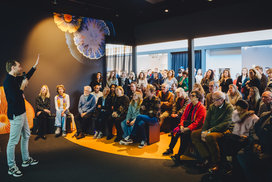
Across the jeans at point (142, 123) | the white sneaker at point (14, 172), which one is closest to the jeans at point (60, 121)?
the jeans at point (142, 123)

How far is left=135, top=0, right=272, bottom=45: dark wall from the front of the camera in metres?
5.14

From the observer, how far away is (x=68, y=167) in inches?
134

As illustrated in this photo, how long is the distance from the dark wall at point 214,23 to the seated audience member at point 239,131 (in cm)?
307

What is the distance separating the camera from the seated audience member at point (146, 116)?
4422mm

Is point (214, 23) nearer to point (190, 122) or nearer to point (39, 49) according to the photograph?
point (190, 122)

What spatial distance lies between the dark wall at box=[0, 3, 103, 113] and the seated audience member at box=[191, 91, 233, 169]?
4398mm

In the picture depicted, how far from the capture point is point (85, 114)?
17.4 feet

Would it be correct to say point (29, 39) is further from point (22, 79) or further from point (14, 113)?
point (14, 113)

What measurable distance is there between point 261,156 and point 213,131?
2.77 ft

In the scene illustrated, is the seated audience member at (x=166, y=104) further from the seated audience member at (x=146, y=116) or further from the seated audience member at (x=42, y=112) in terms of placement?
the seated audience member at (x=42, y=112)

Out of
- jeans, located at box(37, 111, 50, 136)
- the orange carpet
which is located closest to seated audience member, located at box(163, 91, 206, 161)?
the orange carpet

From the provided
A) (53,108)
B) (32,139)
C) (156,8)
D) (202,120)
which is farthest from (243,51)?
(32,139)

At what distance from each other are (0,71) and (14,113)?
3007 millimetres

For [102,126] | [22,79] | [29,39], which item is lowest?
[102,126]
